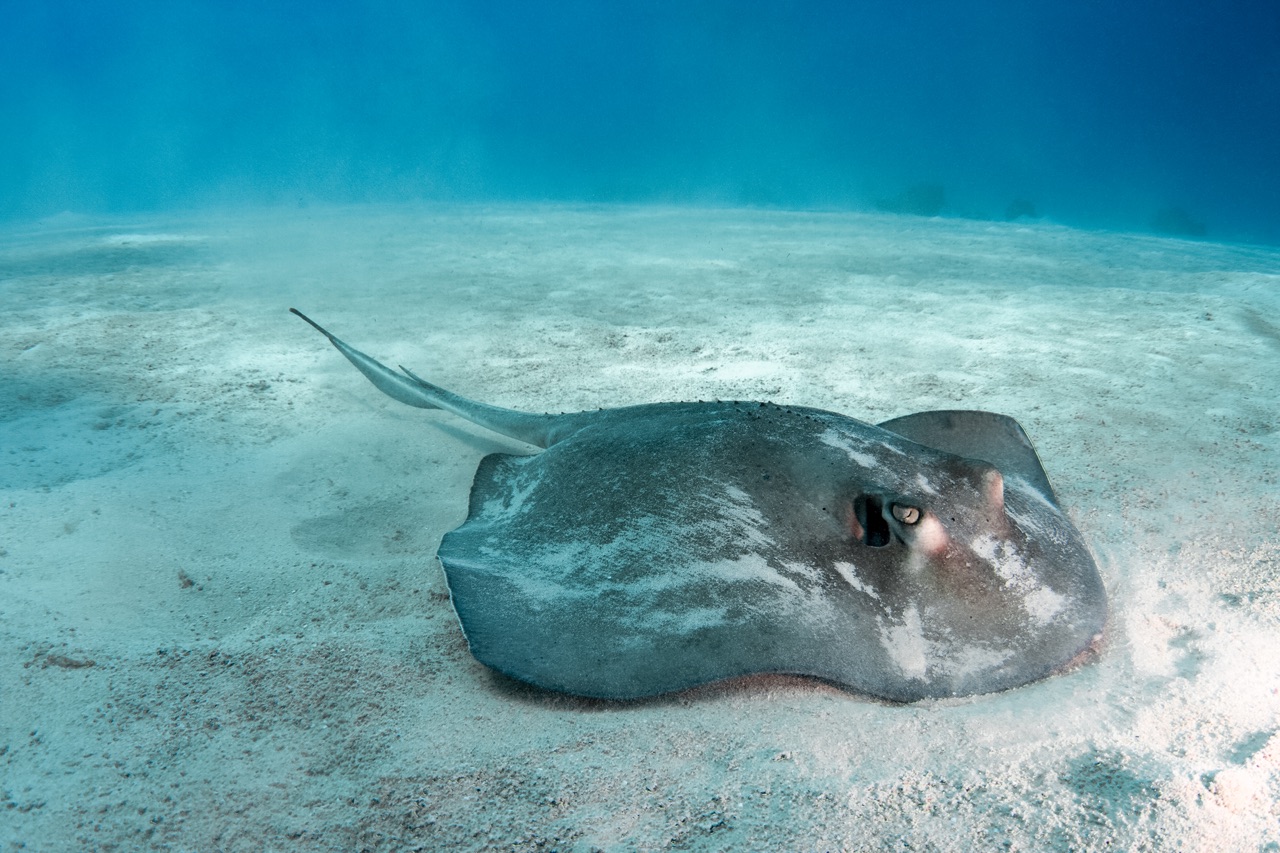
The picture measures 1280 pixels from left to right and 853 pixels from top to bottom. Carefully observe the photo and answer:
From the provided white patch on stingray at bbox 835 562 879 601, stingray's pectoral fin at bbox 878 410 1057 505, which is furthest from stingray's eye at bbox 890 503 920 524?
stingray's pectoral fin at bbox 878 410 1057 505

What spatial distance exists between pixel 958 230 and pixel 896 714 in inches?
754

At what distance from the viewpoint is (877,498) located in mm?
2088

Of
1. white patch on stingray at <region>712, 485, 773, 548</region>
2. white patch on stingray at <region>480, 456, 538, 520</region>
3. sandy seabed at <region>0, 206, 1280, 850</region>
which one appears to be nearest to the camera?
sandy seabed at <region>0, 206, 1280, 850</region>

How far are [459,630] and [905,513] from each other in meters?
1.60

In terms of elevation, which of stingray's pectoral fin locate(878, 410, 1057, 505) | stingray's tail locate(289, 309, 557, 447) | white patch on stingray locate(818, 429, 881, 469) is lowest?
stingray's tail locate(289, 309, 557, 447)

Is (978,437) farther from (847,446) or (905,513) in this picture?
(905,513)

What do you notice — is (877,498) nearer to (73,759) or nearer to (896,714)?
(896,714)

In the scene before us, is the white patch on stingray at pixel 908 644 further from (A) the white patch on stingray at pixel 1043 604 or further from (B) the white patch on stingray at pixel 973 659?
(A) the white patch on stingray at pixel 1043 604

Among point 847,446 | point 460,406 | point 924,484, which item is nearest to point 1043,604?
point 924,484

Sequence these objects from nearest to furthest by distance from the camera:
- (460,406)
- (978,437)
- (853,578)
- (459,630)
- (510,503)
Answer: (853,578) < (459,630) < (510,503) < (978,437) < (460,406)

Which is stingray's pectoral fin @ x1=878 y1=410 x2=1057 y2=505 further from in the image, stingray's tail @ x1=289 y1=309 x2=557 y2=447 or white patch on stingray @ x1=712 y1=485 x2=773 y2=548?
stingray's tail @ x1=289 y1=309 x2=557 y2=447

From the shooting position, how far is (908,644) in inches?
71.0

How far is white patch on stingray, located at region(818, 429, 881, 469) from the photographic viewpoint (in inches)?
89.4

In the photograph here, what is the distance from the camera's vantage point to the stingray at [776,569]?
1.76m
